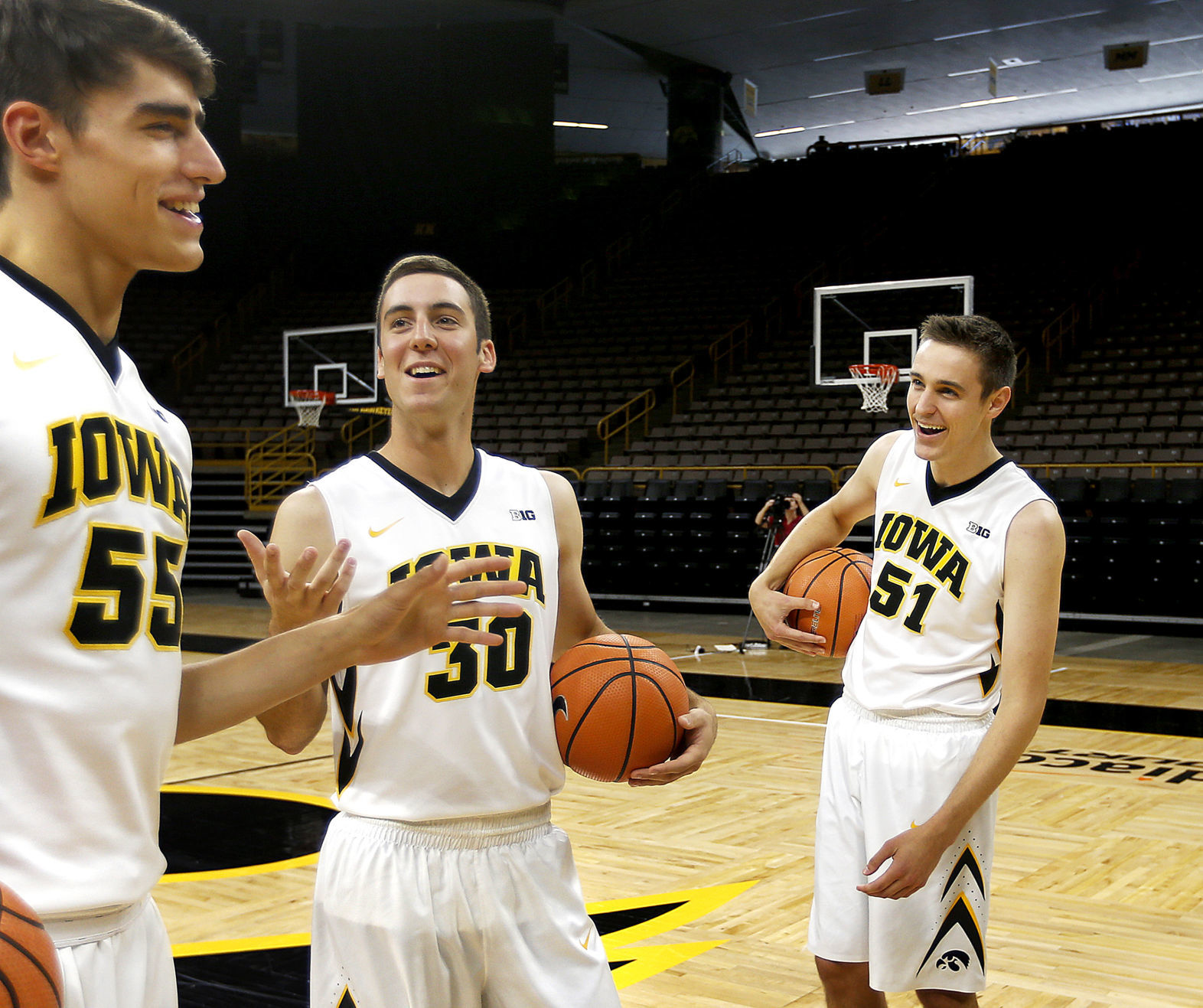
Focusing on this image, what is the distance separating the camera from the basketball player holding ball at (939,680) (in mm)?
2482

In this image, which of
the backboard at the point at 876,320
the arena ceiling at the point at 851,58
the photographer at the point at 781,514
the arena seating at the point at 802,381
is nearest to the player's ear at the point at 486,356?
the photographer at the point at 781,514

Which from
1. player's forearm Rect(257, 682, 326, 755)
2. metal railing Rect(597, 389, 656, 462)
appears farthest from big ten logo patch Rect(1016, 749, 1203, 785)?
metal railing Rect(597, 389, 656, 462)

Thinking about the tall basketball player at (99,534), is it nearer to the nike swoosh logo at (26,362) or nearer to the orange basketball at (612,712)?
the nike swoosh logo at (26,362)

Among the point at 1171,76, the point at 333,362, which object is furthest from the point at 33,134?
the point at 1171,76

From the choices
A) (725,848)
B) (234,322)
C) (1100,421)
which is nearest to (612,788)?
(725,848)

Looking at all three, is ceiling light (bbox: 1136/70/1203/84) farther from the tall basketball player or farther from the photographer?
the tall basketball player

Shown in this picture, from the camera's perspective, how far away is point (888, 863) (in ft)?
8.60

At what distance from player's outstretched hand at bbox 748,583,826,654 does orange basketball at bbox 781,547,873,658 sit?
0.09 ft

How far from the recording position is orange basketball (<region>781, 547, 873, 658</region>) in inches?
115

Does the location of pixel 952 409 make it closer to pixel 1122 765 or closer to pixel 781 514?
pixel 1122 765

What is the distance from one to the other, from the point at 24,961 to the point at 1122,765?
614 centimetres

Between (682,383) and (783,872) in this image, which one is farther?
(682,383)

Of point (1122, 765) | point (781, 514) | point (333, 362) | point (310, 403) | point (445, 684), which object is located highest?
point (333, 362)

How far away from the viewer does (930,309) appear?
1617 cm
